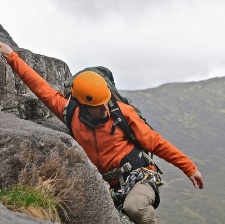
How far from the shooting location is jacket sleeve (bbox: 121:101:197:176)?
34.0 ft

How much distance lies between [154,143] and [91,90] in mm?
1881

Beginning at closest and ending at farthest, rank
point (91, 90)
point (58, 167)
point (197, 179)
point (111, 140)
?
point (58, 167)
point (91, 90)
point (111, 140)
point (197, 179)

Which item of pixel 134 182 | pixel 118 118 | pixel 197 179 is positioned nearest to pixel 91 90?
pixel 118 118

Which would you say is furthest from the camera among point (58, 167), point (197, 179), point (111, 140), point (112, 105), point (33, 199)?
point (197, 179)

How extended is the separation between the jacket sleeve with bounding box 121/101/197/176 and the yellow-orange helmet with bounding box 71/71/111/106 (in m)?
0.68

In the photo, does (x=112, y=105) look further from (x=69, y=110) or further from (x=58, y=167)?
(x=58, y=167)

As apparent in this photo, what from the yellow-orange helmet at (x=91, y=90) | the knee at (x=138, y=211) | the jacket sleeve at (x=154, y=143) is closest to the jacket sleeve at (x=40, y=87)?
the yellow-orange helmet at (x=91, y=90)

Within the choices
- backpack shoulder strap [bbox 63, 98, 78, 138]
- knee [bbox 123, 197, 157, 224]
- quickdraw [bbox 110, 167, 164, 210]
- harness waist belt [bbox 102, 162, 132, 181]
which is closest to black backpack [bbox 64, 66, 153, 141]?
backpack shoulder strap [bbox 63, 98, 78, 138]

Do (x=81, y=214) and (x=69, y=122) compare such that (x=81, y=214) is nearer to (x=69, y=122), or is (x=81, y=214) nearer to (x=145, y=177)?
(x=145, y=177)

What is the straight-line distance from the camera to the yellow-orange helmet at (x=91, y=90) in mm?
10094

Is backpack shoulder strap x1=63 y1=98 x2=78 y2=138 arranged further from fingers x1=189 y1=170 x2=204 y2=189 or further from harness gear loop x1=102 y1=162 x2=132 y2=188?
fingers x1=189 y1=170 x2=204 y2=189

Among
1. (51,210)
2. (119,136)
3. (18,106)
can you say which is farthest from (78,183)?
(18,106)

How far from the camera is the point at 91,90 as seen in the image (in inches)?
398

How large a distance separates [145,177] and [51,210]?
3.48 m
